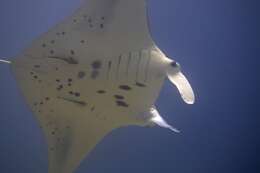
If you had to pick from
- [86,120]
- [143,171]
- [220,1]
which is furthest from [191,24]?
[86,120]

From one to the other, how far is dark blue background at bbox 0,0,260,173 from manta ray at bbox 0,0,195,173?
1496mm

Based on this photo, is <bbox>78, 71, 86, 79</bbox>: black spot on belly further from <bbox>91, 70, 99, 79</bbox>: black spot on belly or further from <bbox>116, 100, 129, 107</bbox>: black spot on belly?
<bbox>116, 100, 129, 107</bbox>: black spot on belly

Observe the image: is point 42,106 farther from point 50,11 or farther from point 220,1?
point 220,1

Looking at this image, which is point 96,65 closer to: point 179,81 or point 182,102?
point 179,81

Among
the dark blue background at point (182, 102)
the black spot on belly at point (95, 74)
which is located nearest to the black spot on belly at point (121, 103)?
the black spot on belly at point (95, 74)

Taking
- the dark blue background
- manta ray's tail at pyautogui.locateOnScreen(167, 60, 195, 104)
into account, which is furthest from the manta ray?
the dark blue background

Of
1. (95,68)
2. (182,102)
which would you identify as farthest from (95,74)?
(182,102)

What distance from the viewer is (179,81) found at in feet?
5.06

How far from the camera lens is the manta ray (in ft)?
5.08

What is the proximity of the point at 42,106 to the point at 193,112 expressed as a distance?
2.30 metres

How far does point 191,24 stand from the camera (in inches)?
141

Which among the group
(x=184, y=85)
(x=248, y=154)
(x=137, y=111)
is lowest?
(x=248, y=154)

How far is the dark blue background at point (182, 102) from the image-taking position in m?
3.09

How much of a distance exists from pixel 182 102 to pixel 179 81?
206 cm
